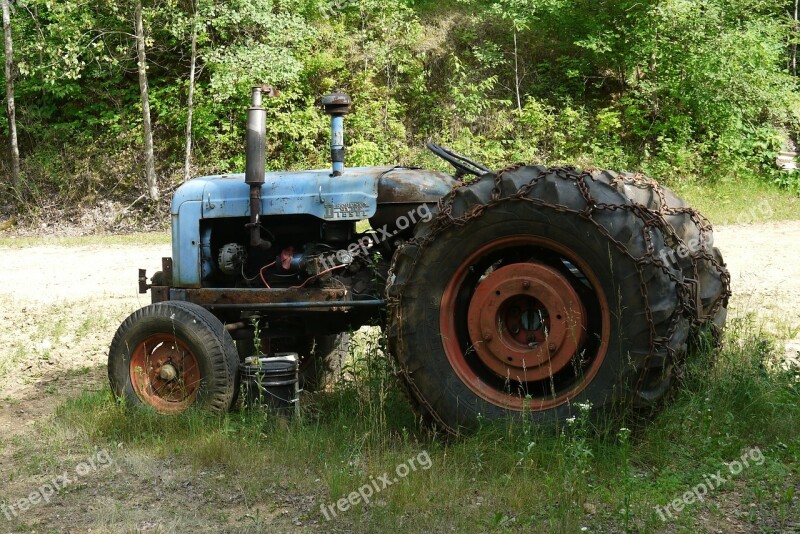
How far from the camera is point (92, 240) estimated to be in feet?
52.3

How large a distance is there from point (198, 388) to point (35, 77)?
16.6 m

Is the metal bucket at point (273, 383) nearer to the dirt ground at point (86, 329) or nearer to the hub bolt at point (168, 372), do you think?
the hub bolt at point (168, 372)

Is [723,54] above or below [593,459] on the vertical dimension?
above

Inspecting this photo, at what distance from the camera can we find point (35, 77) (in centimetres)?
1947

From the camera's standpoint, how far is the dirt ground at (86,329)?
14.1 ft

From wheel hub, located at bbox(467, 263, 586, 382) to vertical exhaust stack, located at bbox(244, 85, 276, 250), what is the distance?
1.72 m

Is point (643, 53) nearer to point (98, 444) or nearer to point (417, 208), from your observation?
point (417, 208)

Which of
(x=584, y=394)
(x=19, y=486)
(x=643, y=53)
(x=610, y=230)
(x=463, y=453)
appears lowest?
(x=19, y=486)

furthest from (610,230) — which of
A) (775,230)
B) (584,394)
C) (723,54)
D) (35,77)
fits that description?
(35,77)

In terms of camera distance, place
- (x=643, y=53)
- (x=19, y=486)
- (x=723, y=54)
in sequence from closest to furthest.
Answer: (x=19, y=486), (x=723, y=54), (x=643, y=53)

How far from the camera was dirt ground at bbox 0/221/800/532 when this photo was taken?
14.1ft

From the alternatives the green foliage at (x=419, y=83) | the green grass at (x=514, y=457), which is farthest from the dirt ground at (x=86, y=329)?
the green foliage at (x=419, y=83)

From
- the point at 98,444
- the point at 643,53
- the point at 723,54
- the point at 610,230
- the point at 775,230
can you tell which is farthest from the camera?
the point at 643,53

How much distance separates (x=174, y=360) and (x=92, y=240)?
11322 mm
